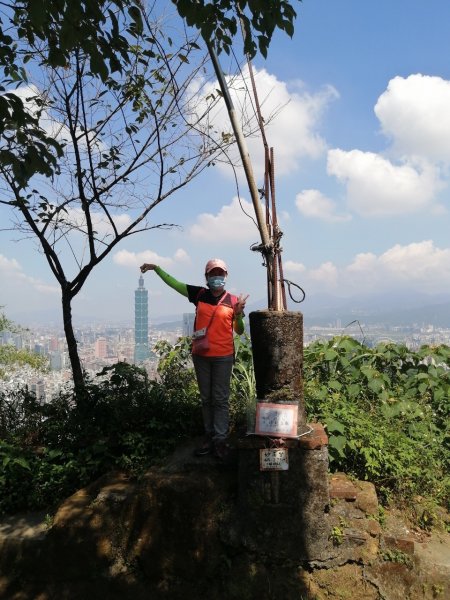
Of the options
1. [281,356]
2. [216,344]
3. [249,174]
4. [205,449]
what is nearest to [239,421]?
[205,449]

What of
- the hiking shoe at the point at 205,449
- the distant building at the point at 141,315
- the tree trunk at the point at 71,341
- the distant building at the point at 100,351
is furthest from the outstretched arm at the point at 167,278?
the distant building at the point at 141,315

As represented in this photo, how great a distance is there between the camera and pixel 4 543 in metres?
3.80

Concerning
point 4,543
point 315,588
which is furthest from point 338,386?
point 4,543

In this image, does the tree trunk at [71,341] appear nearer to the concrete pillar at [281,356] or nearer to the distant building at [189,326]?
the distant building at [189,326]

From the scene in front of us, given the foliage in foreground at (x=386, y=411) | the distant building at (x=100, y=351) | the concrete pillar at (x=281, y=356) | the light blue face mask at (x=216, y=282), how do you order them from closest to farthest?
the concrete pillar at (x=281, y=356) → the light blue face mask at (x=216, y=282) → the foliage in foreground at (x=386, y=411) → the distant building at (x=100, y=351)

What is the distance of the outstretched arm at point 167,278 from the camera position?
4.38m

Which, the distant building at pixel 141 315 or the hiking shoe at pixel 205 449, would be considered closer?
the hiking shoe at pixel 205 449

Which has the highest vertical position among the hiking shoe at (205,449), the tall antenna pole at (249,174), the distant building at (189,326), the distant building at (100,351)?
the tall antenna pole at (249,174)

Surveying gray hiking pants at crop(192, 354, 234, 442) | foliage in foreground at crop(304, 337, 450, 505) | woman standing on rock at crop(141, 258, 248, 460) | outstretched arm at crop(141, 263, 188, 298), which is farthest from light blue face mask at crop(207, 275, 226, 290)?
foliage in foreground at crop(304, 337, 450, 505)

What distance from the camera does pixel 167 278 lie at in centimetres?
442

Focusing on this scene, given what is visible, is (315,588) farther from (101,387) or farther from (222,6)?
(222,6)

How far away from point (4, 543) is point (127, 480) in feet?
3.62

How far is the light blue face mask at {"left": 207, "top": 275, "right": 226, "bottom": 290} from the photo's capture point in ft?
13.5

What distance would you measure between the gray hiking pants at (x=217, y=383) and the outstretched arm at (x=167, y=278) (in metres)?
0.69
